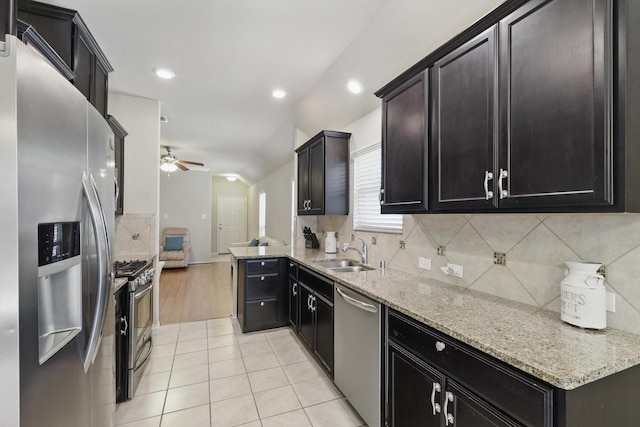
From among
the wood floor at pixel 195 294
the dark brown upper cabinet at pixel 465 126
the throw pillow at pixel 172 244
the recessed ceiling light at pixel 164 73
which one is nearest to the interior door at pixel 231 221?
the throw pillow at pixel 172 244

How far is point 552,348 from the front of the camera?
1.01 meters

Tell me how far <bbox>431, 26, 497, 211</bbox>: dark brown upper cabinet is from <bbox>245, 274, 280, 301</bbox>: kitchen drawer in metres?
2.31

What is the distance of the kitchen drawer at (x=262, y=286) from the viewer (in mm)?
3371

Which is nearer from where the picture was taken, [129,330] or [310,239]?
[129,330]

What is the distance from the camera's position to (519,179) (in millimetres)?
1209

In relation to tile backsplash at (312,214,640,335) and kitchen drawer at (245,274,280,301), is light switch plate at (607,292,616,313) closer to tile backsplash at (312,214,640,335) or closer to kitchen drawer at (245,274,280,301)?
tile backsplash at (312,214,640,335)

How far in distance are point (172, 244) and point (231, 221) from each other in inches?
120

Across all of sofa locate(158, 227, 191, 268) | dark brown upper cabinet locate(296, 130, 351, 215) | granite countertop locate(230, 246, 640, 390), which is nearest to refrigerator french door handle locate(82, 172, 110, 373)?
granite countertop locate(230, 246, 640, 390)

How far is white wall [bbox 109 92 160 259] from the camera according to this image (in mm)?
3553

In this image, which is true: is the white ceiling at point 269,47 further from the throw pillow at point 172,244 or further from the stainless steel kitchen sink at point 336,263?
the throw pillow at point 172,244

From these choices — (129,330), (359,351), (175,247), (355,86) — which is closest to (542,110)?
(359,351)

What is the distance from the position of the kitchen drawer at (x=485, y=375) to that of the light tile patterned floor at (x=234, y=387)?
987 mm

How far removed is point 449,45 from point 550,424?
1.67 metres

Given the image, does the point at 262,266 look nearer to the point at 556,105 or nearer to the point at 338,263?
the point at 338,263
